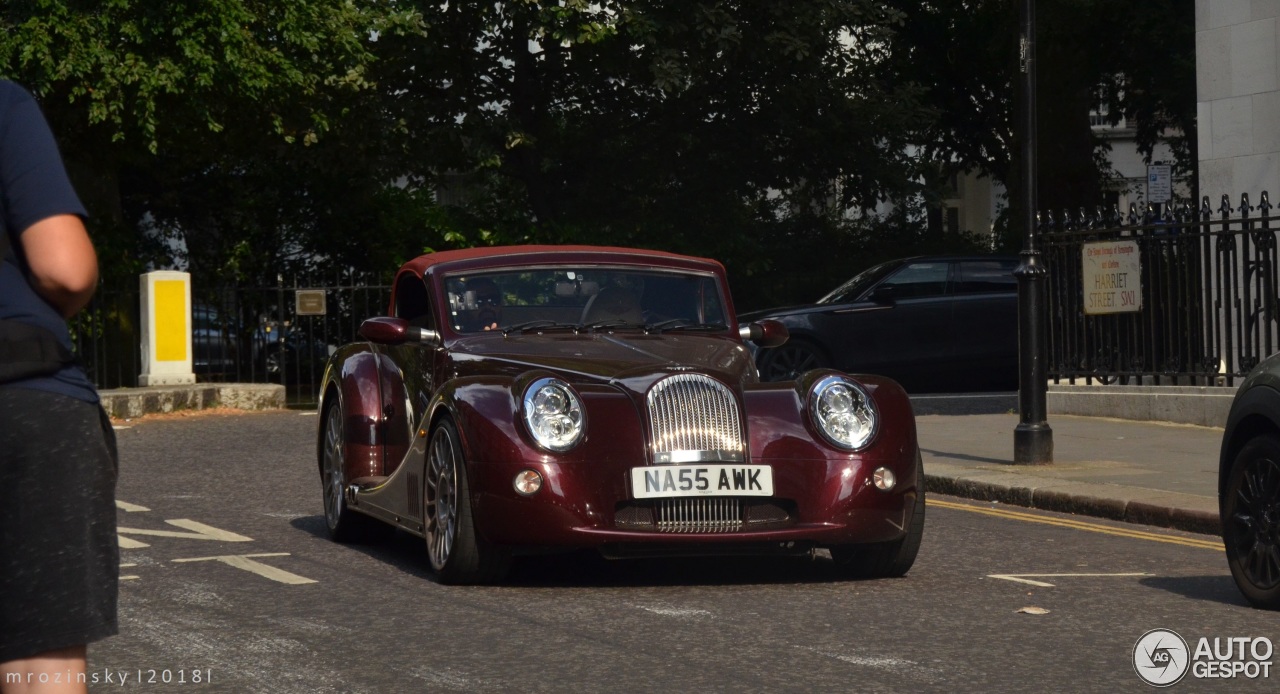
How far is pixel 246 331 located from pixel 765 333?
62.6 ft

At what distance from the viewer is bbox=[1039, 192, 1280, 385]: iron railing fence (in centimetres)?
1596

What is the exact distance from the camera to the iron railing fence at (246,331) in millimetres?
24766

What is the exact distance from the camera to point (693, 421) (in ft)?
26.0

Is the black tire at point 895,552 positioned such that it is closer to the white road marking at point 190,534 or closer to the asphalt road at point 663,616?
the asphalt road at point 663,616

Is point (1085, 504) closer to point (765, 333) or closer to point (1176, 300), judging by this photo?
point (765, 333)

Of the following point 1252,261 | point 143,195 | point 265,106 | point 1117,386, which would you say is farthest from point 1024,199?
point 143,195

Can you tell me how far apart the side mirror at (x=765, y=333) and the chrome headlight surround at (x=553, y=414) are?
6.32 ft

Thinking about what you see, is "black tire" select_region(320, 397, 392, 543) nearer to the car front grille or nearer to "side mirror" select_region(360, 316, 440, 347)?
"side mirror" select_region(360, 316, 440, 347)

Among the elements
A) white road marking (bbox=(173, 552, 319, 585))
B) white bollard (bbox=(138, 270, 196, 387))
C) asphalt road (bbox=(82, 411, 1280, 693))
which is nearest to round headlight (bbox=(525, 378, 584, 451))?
asphalt road (bbox=(82, 411, 1280, 693))

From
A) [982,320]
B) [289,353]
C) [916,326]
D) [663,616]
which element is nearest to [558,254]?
[663,616]

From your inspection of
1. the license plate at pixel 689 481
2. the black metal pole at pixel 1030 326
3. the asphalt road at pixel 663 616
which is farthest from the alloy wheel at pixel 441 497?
the black metal pole at pixel 1030 326

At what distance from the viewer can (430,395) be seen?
9242mm

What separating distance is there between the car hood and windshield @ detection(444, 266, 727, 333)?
17 centimetres

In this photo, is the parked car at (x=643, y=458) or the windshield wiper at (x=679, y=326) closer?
the parked car at (x=643, y=458)
